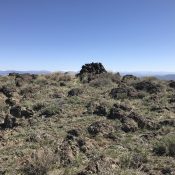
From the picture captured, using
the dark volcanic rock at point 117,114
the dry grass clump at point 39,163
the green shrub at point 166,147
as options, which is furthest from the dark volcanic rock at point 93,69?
the dry grass clump at point 39,163

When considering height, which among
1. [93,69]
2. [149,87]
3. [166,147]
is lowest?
[166,147]

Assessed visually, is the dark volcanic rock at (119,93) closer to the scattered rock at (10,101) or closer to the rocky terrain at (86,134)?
the rocky terrain at (86,134)

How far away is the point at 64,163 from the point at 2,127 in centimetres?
462

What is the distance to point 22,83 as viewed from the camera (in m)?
24.7

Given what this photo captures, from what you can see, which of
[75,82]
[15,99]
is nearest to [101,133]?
[15,99]

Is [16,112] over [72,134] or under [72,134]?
over

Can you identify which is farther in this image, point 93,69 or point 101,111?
point 93,69

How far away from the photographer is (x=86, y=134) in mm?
12758

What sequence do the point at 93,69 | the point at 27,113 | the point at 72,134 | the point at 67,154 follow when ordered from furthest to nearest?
1. the point at 93,69
2. the point at 27,113
3. the point at 72,134
4. the point at 67,154

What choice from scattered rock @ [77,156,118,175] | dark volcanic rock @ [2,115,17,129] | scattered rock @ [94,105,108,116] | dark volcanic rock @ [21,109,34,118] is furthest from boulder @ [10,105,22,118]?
scattered rock @ [77,156,118,175]

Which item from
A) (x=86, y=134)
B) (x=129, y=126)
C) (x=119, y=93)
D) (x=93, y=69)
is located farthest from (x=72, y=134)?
(x=93, y=69)

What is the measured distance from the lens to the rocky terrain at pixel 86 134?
9987mm

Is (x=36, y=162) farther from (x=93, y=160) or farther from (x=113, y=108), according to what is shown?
(x=113, y=108)

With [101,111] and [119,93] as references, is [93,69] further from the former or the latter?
[101,111]
